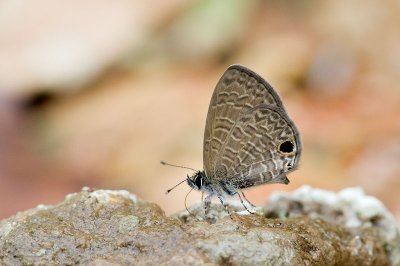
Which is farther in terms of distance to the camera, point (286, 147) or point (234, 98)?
point (286, 147)

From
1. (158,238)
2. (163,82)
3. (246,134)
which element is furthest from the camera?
(163,82)

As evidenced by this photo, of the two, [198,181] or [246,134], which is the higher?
[246,134]

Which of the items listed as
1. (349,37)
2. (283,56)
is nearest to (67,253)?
(283,56)

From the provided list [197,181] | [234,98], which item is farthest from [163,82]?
[234,98]

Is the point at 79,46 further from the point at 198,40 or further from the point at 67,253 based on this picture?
the point at 67,253

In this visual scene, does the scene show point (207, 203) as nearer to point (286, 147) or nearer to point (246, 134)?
point (246, 134)

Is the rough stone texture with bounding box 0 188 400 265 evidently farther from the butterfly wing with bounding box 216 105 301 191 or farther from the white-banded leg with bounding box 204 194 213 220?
the butterfly wing with bounding box 216 105 301 191

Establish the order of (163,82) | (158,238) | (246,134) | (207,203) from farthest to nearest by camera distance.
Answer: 1. (163,82)
2. (246,134)
3. (207,203)
4. (158,238)

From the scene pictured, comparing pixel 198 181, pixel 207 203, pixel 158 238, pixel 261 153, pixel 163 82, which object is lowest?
pixel 158 238
